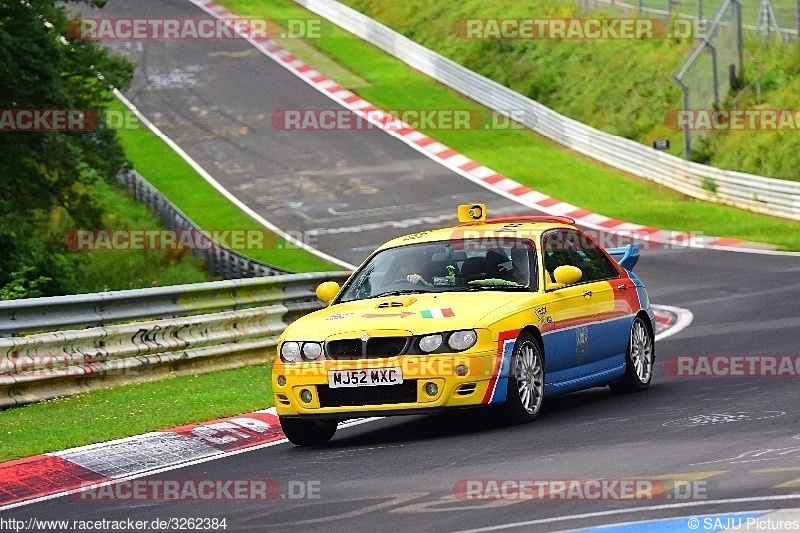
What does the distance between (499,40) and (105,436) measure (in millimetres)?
38458

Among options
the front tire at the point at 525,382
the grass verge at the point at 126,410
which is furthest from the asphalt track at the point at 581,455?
the grass verge at the point at 126,410

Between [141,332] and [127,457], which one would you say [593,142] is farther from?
[127,457]

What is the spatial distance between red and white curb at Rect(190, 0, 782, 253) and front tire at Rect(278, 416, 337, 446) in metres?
16.4

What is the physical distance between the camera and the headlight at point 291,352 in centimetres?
1034

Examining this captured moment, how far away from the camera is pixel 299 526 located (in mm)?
7203

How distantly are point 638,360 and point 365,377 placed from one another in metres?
3.03

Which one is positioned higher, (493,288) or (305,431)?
(493,288)

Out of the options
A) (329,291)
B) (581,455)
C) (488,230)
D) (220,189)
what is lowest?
(220,189)

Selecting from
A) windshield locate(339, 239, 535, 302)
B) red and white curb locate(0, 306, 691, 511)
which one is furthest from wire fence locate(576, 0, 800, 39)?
red and white curb locate(0, 306, 691, 511)

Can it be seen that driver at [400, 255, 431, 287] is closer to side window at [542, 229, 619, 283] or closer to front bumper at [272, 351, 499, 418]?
side window at [542, 229, 619, 283]

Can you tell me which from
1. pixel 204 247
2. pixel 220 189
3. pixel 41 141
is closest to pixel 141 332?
pixel 41 141

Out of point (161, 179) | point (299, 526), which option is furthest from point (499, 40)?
point (299, 526)

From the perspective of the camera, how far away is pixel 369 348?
396 inches

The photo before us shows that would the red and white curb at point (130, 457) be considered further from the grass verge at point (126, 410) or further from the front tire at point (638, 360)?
the front tire at point (638, 360)
